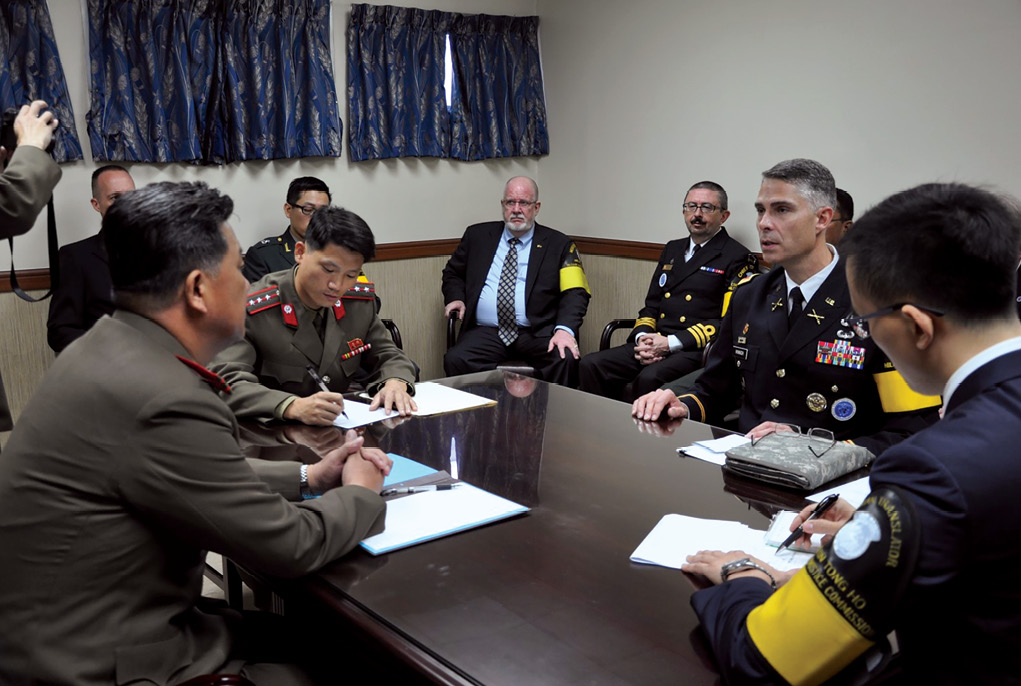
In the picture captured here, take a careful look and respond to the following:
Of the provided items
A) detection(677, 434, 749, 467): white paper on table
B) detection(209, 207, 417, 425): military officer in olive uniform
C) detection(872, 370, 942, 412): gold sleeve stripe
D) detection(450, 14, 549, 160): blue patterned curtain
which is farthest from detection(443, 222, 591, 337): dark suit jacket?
detection(677, 434, 749, 467): white paper on table

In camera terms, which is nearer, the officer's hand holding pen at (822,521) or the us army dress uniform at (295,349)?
the officer's hand holding pen at (822,521)

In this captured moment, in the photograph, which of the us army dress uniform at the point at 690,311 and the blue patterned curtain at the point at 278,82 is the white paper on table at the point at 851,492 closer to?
the us army dress uniform at the point at 690,311

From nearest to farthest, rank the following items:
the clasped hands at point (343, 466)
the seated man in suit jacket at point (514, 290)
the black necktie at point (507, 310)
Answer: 1. the clasped hands at point (343, 466)
2. the seated man in suit jacket at point (514, 290)
3. the black necktie at point (507, 310)

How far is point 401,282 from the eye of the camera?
17.2ft

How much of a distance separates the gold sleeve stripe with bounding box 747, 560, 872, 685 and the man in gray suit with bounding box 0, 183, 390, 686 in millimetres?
698

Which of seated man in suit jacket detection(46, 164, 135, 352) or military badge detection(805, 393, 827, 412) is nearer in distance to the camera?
military badge detection(805, 393, 827, 412)

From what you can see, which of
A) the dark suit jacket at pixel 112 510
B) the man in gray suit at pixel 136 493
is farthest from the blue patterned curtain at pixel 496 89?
the dark suit jacket at pixel 112 510

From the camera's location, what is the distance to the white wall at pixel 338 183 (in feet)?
13.0

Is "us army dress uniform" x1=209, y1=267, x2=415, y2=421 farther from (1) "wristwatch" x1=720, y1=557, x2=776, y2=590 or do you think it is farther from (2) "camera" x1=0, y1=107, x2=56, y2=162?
(1) "wristwatch" x1=720, y1=557, x2=776, y2=590

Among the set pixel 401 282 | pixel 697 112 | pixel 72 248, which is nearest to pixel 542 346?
pixel 401 282

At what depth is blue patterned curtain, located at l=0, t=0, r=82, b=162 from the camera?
12.2ft

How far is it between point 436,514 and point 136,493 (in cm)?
55

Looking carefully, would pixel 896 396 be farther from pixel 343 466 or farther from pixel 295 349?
pixel 295 349

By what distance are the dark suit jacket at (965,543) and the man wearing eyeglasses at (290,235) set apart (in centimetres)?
361
